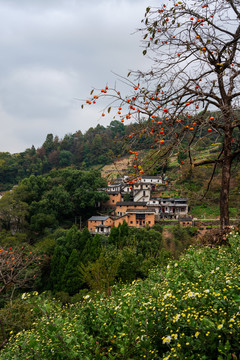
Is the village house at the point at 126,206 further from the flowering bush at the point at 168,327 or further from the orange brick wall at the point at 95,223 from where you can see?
the flowering bush at the point at 168,327

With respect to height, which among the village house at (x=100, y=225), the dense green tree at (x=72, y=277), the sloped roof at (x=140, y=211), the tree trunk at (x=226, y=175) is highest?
the tree trunk at (x=226, y=175)

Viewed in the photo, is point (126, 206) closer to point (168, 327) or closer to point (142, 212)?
point (142, 212)

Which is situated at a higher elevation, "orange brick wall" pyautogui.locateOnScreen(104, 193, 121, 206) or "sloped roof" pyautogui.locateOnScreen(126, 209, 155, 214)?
"orange brick wall" pyautogui.locateOnScreen(104, 193, 121, 206)

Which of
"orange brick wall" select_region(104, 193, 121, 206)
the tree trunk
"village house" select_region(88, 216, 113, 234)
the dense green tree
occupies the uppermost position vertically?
the tree trunk

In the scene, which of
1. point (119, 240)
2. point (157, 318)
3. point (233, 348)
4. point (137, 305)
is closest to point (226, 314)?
point (233, 348)

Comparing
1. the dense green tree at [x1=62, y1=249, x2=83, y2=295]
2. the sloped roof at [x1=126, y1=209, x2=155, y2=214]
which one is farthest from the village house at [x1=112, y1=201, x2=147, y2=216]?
the dense green tree at [x1=62, y1=249, x2=83, y2=295]

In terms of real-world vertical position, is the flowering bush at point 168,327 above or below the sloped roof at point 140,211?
above

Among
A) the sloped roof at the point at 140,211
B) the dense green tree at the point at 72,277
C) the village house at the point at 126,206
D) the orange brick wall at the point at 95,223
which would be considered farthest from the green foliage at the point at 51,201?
the dense green tree at the point at 72,277

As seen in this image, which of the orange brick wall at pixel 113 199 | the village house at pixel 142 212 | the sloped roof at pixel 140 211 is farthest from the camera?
the orange brick wall at pixel 113 199

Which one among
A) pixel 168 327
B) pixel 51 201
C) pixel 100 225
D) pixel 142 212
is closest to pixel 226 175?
pixel 168 327

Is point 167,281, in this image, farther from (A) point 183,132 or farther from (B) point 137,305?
(A) point 183,132

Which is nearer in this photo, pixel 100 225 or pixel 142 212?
pixel 100 225

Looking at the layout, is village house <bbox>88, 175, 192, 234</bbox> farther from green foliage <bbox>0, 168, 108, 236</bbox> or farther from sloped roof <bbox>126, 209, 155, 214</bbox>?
green foliage <bbox>0, 168, 108, 236</bbox>

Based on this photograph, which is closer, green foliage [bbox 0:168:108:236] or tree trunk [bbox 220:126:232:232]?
tree trunk [bbox 220:126:232:232]
